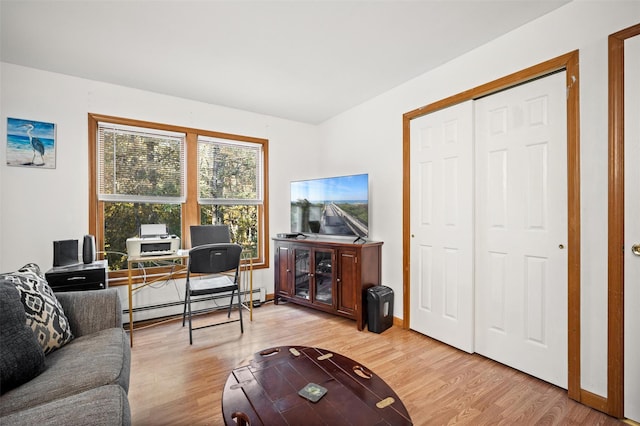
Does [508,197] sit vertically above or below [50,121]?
below

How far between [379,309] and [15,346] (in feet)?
8.30

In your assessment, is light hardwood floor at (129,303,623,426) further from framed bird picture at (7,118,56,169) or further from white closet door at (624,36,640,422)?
framed bird picture at (7,118,56,169)

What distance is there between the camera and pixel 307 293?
140 inches

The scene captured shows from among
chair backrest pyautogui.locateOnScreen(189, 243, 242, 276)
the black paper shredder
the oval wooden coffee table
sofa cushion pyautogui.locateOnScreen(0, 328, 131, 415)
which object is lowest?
the black paper shredder

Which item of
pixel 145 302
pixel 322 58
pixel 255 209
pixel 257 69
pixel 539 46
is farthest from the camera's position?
pixel 255 209

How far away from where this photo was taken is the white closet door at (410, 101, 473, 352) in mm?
2508

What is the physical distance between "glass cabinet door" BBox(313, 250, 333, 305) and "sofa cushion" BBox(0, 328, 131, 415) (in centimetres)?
204

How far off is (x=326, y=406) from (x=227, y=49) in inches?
102

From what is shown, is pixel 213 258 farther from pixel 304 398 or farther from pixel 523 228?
pixel 523 228

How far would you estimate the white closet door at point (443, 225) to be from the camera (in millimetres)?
2508

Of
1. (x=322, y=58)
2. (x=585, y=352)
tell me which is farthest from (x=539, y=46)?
(x=585, y=352)

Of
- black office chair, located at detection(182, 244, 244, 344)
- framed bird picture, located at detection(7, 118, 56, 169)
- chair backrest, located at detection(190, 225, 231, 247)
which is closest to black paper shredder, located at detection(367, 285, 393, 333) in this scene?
black office chair, located at detection(182, 244, 244, 344)

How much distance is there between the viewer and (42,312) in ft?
4.98

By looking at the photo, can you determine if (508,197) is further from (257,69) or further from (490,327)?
(257,69)
